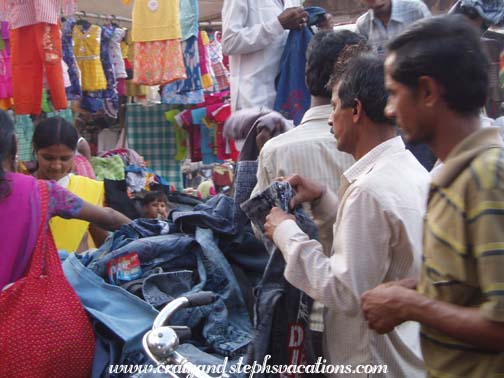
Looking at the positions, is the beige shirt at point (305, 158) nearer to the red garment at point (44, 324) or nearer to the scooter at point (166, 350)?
the red garment at point (44, 324)

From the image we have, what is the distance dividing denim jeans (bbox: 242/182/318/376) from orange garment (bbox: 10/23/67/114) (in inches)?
144

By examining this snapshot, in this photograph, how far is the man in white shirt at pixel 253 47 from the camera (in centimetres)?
360

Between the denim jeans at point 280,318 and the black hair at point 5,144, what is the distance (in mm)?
903

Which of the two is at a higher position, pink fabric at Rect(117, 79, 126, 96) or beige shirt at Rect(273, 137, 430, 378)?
beige shirt at Rect(273, 137, 430, 378)

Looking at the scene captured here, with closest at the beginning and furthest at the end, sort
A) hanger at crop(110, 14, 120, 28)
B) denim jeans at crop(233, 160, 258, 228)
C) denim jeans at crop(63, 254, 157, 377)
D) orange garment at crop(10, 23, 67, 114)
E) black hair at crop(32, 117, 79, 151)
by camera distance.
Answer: denim jeans at crop(63, 254, 157, 377)
denim jeans at crop(233, 160, 258, 228)
black hair at crop(32, 117, 79, 151)
orange garment at crop(10, 23, 67, 114)
hanger at crop(110, 14, 120, 28)

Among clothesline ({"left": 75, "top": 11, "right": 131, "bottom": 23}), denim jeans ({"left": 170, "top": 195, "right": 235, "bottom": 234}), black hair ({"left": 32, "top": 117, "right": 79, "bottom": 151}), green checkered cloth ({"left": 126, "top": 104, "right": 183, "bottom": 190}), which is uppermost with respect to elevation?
clothesline ({"left": 75, "top": 11, "right": 131, "bottom": 23})

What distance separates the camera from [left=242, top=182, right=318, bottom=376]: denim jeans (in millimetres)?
1878

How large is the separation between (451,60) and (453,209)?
0.31 m

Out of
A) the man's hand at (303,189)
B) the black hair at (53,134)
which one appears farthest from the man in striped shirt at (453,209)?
the black hair at (53,134)

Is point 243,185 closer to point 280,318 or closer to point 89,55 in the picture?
point 280,318

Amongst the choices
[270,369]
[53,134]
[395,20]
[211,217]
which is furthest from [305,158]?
[53,134]

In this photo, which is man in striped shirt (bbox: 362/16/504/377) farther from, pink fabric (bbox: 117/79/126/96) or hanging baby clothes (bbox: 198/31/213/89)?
pink fabric (bbox: 117/79/126/96)

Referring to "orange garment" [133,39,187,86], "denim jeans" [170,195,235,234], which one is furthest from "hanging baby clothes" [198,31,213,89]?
"denim jeans" [170,195,235,234]

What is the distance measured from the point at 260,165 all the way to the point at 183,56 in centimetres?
454
